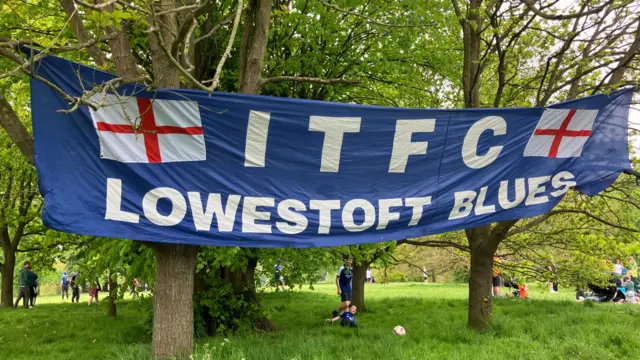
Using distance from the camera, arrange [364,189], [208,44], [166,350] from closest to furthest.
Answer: [166,350] < [364,189] < [208,44]

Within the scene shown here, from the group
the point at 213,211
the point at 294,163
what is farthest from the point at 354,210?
the point at 213,211

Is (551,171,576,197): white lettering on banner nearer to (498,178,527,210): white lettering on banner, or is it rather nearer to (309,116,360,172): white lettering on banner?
(498,178,527,210): white lettering on banner

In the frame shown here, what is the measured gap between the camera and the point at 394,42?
804 cm

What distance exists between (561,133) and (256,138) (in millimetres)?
3835

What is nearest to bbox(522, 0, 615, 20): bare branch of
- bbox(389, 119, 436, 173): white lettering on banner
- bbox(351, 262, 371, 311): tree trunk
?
bbox(389, 119, 436, 173): white lettering on banner

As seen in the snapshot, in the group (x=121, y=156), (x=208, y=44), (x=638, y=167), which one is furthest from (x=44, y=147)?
(x=638, y=167)

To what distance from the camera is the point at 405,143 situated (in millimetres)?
4930

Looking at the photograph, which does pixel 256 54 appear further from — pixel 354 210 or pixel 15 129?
pixel 15 129

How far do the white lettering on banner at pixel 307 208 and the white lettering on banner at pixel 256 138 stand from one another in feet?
1.27

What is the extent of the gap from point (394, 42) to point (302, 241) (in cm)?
491

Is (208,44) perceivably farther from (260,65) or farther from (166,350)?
(166,350)

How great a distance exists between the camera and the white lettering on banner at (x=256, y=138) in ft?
14.7

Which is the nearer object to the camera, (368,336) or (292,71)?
(368,336)

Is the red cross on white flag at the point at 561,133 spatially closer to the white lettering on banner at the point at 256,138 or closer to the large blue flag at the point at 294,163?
the large blue flag at the point at 294,163
